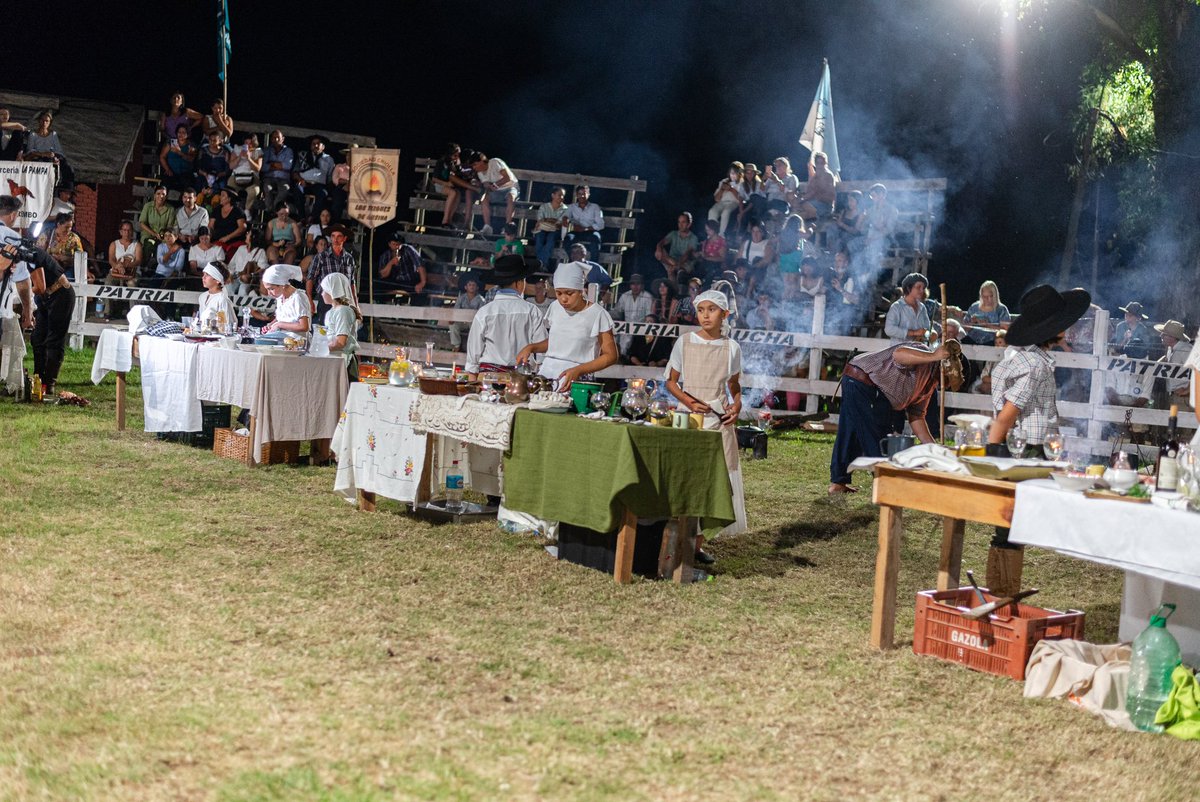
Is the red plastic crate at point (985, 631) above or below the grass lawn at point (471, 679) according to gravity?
above

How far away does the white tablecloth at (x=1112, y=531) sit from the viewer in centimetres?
427

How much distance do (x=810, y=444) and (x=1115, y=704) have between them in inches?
362

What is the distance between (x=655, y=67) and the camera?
84.7 feet

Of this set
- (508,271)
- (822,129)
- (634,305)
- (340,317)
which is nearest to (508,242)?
(634,305)

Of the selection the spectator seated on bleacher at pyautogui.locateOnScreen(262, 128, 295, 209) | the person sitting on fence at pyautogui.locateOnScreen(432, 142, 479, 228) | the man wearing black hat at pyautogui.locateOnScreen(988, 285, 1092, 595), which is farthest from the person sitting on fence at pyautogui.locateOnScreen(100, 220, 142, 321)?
the man wearing black hat at pyautogui.locateOnScreen(988, 285, 1092, 595)

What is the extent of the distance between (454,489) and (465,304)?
890 cm

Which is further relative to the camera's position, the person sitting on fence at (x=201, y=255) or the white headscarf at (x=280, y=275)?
the person sitting on fence at (x=201, y=255)

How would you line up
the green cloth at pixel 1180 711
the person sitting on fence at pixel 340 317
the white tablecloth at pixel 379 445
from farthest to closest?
the person sitting on fence at pixel 340 317
the white tablecloth at pixel 379 445
the green cloth at pixel 1180 711

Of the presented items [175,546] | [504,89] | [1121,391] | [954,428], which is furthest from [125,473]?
[504,89]

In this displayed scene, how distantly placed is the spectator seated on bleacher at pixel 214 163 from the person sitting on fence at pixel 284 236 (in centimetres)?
159

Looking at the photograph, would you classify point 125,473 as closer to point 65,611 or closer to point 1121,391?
point 65,611

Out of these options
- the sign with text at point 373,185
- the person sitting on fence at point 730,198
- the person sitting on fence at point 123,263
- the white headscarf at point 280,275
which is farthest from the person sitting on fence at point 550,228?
the white headscarf at point 280,275

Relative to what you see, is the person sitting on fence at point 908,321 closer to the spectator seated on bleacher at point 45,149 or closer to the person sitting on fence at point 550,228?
the person sitting on fence at point 550,228

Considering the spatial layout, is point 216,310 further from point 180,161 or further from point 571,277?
point 180,161
